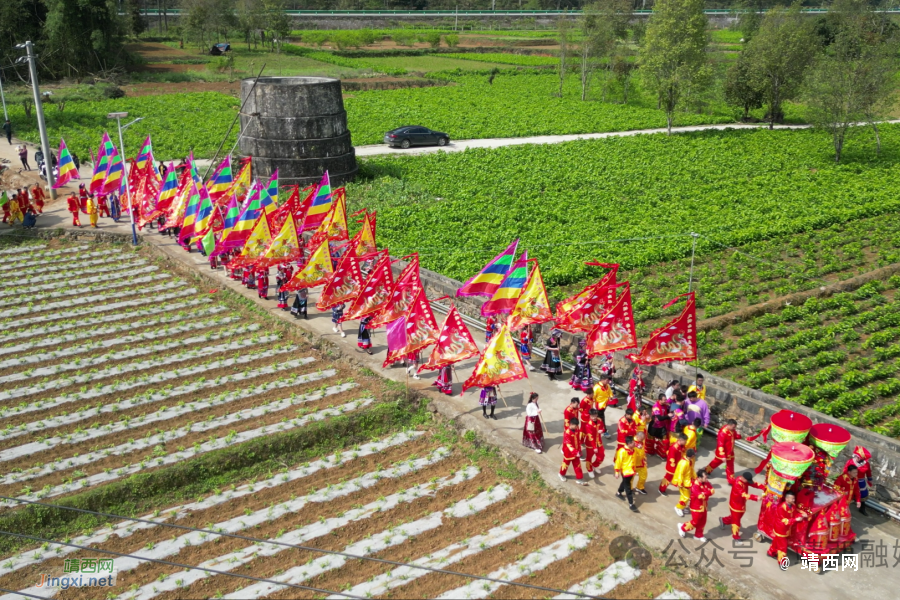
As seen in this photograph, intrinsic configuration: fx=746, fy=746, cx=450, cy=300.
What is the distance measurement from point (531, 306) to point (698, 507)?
655cm

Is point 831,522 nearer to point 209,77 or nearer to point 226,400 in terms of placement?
point 226,400

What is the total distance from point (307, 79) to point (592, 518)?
89.9ft

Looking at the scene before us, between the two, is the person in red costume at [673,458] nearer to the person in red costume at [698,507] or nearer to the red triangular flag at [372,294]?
the person in red costume at [698,507]

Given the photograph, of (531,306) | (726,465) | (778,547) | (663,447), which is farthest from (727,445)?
(531,306)

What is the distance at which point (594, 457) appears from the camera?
46.5 ft

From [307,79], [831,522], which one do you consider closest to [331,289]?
[831,522]

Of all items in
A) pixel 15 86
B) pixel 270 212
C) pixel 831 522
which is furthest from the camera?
pixel 15 86

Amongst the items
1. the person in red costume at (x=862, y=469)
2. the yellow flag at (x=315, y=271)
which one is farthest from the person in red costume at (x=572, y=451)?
the yellow flag at (x=315, y=271)

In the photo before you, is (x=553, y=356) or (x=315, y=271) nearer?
(x=553, y=356)

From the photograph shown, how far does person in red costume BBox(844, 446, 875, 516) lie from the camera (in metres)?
12.9

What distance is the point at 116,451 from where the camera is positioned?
15.4 meters

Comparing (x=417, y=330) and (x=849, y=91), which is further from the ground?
(x=849, y=91)

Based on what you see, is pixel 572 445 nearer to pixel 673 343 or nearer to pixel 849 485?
pixel 673 343

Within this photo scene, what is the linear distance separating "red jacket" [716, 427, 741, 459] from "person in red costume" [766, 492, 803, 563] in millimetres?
1845
